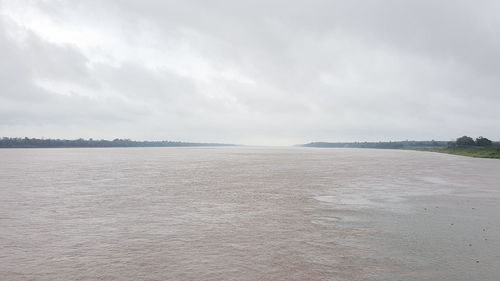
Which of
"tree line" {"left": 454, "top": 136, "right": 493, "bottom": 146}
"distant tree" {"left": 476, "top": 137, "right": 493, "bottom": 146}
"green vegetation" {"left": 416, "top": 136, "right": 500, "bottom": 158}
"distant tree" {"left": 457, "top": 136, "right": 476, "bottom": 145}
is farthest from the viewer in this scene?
"distant tree" {"left": 457, "top": 136, "right": 476, "bottom": 145}

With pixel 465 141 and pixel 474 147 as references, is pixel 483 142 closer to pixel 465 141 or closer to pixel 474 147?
pixel 474 147

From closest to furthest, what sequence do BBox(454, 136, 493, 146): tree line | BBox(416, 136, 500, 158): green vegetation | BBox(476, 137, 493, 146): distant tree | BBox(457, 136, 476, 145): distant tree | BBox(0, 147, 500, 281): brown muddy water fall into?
BBox(0, 147, 500, 281): brown muddy water < BBox(416, 136, 500, 158): green vegetation < BBox(476, 137, 493, 146): distant tree < BBox(454, 136, 493, 146): tree line < BBox(457, 136, 476, 145): distant tree

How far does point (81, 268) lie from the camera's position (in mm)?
12812

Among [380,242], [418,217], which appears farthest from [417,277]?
[418,217]

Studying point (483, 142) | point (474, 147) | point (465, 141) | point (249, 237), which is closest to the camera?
point (249, 237)

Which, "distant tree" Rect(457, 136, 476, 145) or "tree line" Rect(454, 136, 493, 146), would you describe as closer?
"tree line" Rect(454, 136, 493, 146)

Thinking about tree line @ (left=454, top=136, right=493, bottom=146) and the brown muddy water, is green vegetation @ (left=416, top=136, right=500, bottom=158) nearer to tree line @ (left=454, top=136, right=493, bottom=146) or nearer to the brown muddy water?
tree line @ (left=454, top=136, right=493, bottom=146)

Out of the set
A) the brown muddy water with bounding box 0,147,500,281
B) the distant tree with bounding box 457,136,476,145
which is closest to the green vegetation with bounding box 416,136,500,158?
the distant tree with bounding box 457,136,476,145

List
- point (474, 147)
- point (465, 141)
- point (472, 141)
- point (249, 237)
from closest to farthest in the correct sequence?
point (249, 237)
point (474, 147)
point (472, 141)
point (465, 141)

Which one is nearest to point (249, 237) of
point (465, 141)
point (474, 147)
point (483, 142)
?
point (474, 147)

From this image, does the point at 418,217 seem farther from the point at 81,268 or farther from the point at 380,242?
the point at 81,268

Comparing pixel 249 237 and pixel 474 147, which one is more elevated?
pixel 474 147

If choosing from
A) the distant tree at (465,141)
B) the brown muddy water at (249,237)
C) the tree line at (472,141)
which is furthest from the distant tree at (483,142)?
the brown muddy water at (249,237)

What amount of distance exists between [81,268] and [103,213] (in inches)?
426
